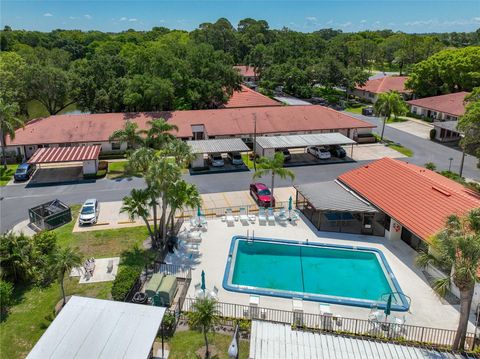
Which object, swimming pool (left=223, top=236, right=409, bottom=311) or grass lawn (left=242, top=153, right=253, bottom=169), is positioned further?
grass lawn (left=242, top=153, right=253, bottom=169)

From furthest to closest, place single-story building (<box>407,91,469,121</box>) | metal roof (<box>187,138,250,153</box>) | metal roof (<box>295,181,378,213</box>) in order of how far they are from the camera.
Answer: single-story building (<box>407,91,469,121</box>)
metal roof (<box>187,138,250,153</box>)
metal roof (<box>295,181,378,213</box>)

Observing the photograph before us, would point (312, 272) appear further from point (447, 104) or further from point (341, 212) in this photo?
point (447, 104)

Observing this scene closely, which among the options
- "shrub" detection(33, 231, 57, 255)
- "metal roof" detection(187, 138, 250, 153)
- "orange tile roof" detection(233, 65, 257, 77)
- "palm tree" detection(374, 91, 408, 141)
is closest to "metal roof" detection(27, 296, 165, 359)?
"shrub" detection(33, 231, 57, 255)

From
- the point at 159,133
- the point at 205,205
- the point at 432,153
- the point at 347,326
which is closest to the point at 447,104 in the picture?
the point at 432,153

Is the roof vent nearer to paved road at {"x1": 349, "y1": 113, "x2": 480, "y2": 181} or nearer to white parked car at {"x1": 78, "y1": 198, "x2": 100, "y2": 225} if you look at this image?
paved road at {"x1": 349, "y1": 113, "x2": 480, "y2": 181}

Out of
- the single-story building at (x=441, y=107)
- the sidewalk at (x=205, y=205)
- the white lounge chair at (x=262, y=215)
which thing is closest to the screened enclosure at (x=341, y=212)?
the white lounge chair at (x=262, y=215)

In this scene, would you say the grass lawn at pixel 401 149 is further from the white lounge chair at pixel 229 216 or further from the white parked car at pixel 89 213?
the white parked car at pixel 89 213

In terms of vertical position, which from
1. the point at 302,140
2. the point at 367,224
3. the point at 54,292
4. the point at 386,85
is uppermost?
the point at 386,85
